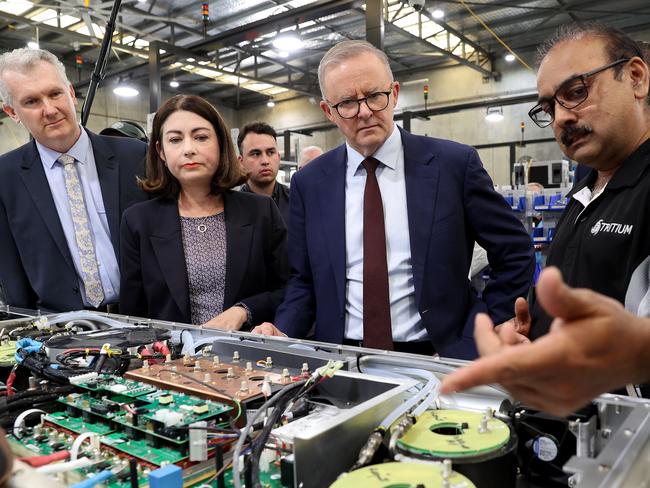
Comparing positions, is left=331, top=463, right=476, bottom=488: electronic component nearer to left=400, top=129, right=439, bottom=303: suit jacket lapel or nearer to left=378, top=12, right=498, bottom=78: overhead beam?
left=400, top=129, right=439, bottom=303: suit jacket lapel

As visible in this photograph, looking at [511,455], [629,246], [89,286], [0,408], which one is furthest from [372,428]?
[89,286]

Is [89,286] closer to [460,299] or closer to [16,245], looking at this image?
[16,245]

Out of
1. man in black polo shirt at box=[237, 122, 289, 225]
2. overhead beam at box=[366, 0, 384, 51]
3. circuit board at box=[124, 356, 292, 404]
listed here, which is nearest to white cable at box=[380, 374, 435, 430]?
circuit board at box=[124, 356, 292, 404]

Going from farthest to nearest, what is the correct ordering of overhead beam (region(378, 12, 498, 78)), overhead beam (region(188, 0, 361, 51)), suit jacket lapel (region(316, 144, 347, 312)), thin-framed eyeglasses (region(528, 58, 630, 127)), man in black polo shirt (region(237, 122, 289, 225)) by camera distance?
overhead beam (region(378, 12, 498, 78))
overhead beam (region(188, 0, 361, 51))
man in black polo shirt (region(237, 122, 289, 225))
suit jacket lapel (region(316, 144, 347, 312))
thin-framed eyeglasses (region(528, 58, 630, 127))

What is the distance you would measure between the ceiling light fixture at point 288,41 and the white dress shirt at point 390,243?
7458mm

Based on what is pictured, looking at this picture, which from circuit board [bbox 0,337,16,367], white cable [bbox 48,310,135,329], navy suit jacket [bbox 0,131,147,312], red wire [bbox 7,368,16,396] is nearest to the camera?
red wire [bbox 7,368,16,396]

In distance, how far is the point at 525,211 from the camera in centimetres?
648

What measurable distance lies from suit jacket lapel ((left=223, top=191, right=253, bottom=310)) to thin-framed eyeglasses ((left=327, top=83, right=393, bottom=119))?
0.60m

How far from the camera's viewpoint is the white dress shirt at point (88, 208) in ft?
7.14

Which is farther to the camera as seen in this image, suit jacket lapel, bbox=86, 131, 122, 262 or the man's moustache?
suit jacket lapel, bbox=86, 131, 122, 262

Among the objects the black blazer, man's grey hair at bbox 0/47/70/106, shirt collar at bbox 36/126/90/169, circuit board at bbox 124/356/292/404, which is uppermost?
man's grey hair at bbox 0/47/70/106

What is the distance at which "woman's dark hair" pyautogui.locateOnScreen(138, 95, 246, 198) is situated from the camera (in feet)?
6.81

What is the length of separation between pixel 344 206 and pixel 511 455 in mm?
1296

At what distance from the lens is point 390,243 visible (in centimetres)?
184
